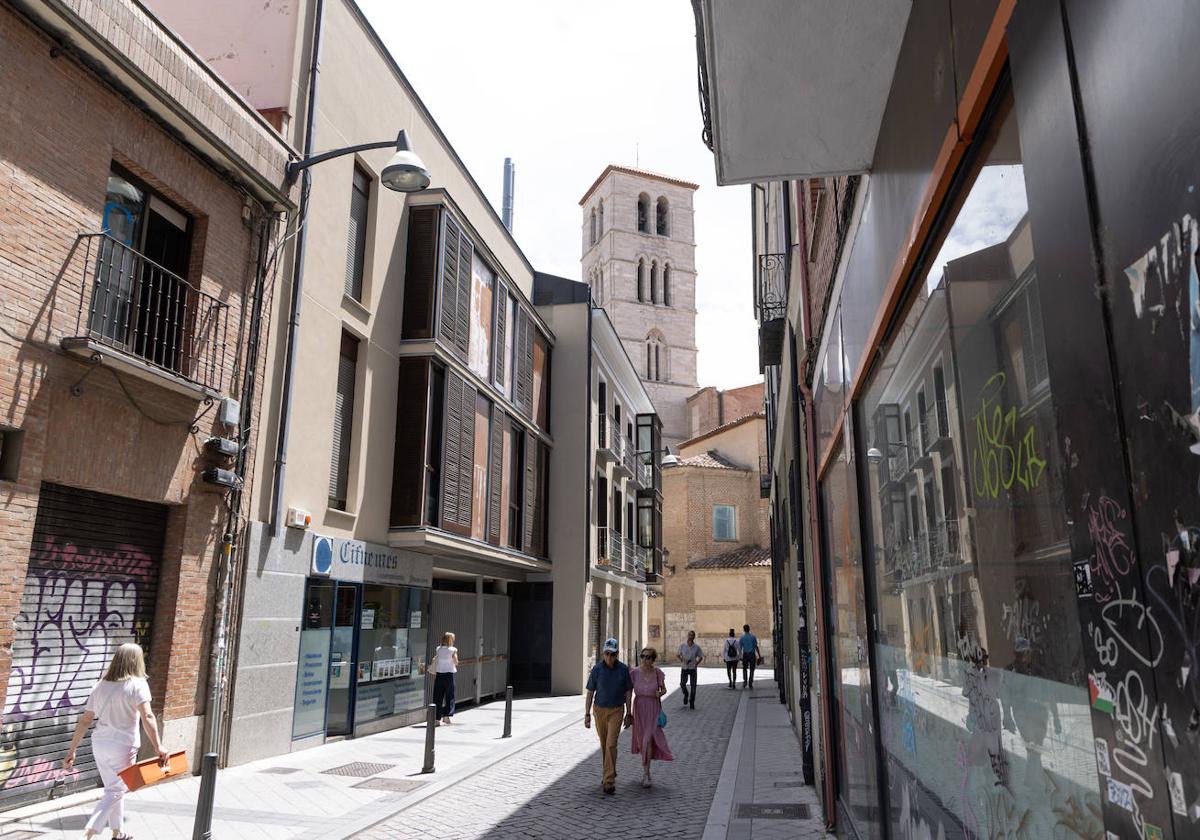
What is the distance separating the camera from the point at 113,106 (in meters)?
9.52

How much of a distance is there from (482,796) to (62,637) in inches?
184

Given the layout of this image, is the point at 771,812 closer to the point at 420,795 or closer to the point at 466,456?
the point at 420,795

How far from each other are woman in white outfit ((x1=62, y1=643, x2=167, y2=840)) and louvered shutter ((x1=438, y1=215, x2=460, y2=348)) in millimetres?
10198

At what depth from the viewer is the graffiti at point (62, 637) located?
8242 millimetres

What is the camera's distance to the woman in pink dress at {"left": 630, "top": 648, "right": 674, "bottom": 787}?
10391 millimetres

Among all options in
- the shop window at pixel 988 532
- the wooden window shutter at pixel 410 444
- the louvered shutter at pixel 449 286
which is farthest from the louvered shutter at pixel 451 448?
the shop window at pixel 988 532

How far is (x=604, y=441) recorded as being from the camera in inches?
1101

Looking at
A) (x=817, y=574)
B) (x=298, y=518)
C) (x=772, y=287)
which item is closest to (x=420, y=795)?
(x=298, y=518)

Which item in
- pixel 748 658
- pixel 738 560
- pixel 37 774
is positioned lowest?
pixel 37 774

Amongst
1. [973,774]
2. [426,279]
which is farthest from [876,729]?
[426,279]

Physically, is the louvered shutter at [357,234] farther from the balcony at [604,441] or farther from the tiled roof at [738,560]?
the tiled roof at [738,560]

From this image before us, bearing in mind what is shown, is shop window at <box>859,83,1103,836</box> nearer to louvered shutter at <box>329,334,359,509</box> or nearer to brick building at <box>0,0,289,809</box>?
brick building at <box>0,0,289,809</box>

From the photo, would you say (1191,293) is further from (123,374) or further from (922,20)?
(123,374)

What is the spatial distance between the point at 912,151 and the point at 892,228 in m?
0.48
